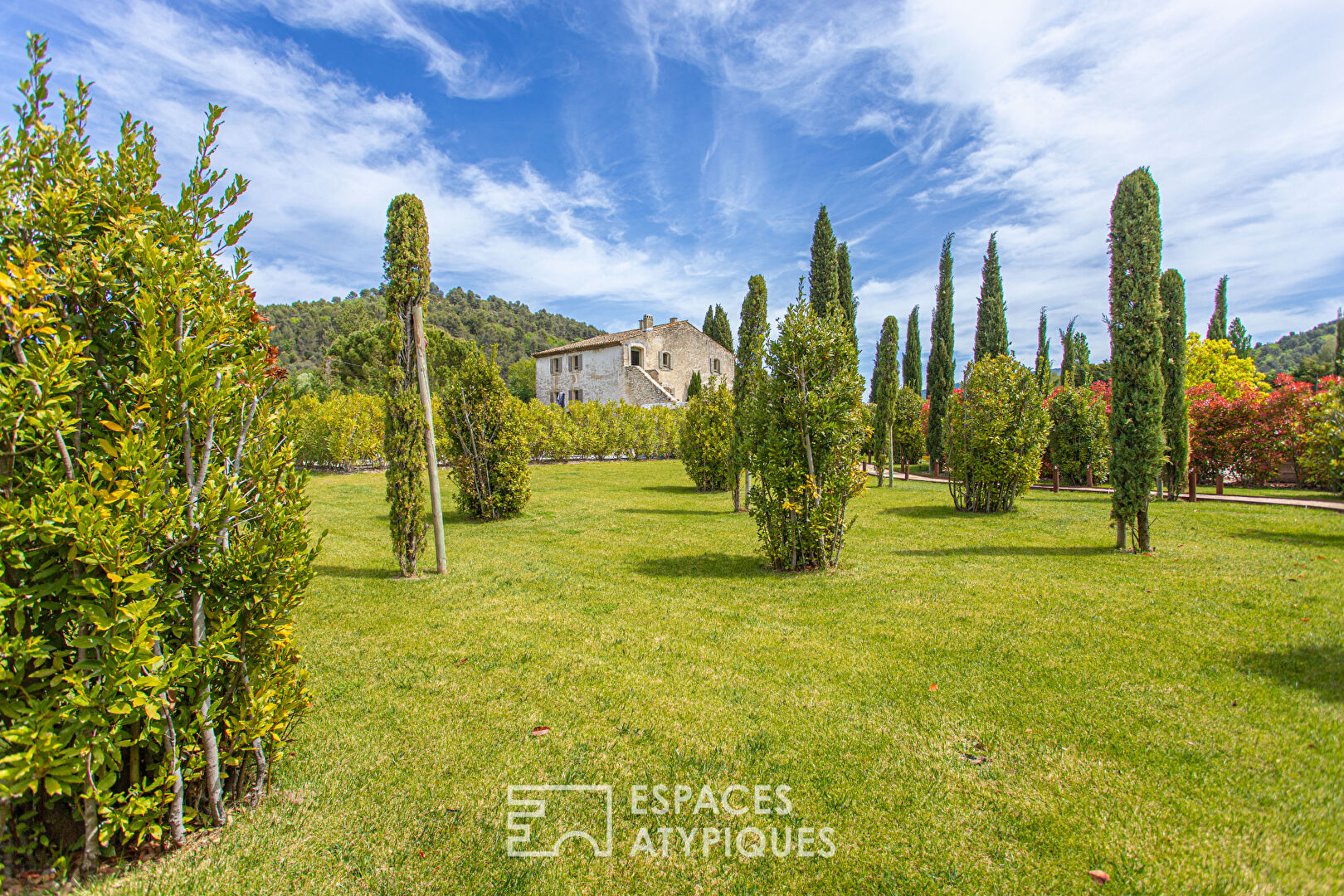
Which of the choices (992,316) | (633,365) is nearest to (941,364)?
(992,316)

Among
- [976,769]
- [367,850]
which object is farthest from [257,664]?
[976,769]

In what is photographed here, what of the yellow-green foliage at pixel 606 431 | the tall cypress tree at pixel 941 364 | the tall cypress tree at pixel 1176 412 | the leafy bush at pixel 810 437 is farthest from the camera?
the yellow-green foliage at pixel 606 431

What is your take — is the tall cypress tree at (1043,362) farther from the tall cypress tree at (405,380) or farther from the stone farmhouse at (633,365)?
the stone farmhouse at (633,365)

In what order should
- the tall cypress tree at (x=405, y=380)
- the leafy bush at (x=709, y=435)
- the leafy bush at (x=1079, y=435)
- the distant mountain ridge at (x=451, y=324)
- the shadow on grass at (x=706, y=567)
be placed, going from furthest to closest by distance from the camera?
the distant mountain ridge at (x=451, y=324), the leafy bush at (x=1079, y=435), the leafy bush at (x=709, y=435), the shadow on grass at (x=706, y=567), the tall cypress tree at (x=405, y=380)

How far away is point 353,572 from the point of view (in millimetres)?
8406

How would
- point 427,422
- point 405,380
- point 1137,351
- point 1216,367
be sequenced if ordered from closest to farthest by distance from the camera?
point 405,380 < point 427,422 < point 1137,351 < point 1216,367

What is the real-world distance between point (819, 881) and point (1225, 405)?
878 inches

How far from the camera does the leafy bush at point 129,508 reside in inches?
83.2

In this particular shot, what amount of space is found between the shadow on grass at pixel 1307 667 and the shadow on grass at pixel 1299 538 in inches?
228

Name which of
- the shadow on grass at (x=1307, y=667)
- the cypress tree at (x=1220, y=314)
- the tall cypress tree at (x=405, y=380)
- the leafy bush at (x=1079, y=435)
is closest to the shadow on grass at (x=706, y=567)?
the tall cypress tree at (x=405, y=380)

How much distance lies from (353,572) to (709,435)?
37.3ft

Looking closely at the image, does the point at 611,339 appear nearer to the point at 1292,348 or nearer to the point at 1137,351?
the point at 1137,351

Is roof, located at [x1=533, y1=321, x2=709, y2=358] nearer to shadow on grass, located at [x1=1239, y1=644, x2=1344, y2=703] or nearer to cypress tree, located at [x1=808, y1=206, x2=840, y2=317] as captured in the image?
cypress tree, located at [x1=808, y1=206, x2=840, y2=317]

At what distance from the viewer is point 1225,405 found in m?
17.5
